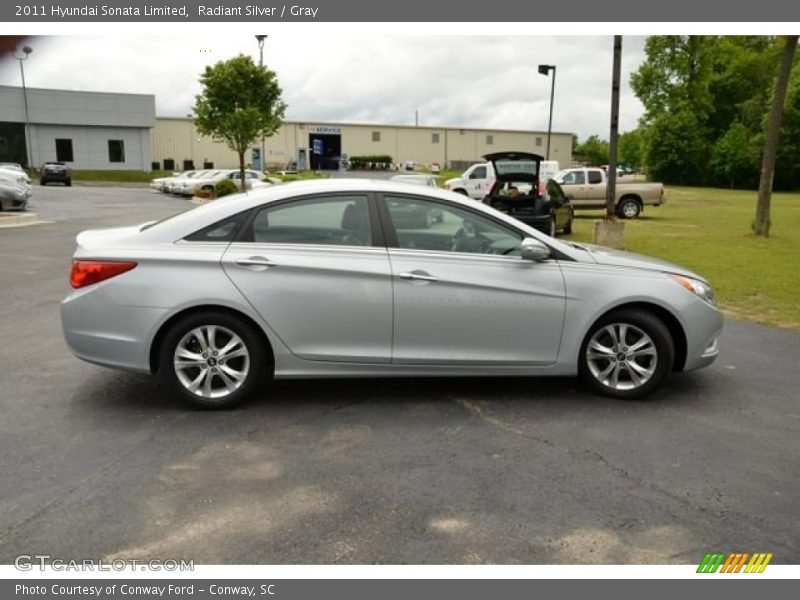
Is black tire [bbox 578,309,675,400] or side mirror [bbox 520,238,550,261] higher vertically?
side mirror [bbox 520,238,550,261]

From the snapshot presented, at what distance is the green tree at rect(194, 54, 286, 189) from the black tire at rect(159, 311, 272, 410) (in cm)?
2997

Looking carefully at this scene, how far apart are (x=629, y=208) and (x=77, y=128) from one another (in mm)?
46379

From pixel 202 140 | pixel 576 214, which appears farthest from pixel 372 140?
pixel 576 214

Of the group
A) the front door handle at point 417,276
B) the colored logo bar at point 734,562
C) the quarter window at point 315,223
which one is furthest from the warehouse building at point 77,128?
the colored logo bar at point 734,562

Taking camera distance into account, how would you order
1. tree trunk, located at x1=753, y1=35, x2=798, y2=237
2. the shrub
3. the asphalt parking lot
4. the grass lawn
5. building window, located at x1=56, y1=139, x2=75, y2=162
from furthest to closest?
building window, located at x1=56, y1=139, x2=75, y2=162, the shrub, tree trunk, located at x1=753, y1=35, x2=798, y2=237, the grass lawn, the asphalt parking lot

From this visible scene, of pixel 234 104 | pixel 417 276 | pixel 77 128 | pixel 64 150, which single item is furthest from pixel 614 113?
pixel 64 150

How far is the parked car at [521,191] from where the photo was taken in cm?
1539

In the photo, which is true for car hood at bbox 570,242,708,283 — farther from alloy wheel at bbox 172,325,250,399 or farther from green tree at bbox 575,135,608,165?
green tree at bbox 575,135,608,165

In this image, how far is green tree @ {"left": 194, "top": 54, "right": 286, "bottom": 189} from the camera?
3422 centimetres

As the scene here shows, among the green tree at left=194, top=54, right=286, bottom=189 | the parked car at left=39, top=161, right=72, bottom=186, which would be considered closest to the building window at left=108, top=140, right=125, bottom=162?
the parked car at left=39, top=161, right=72, bottom=186

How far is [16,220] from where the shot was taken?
19500 millimetres

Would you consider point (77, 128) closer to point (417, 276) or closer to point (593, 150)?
A: point (417, 276)

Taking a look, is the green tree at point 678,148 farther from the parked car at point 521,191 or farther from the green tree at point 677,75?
the parked car at point 521,191

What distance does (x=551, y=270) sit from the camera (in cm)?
509
